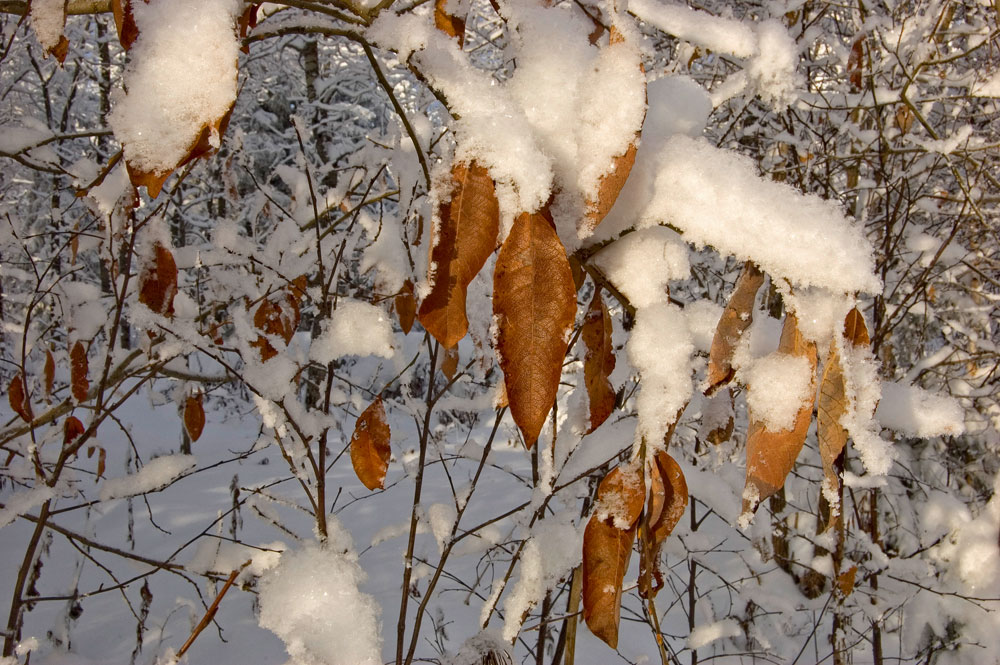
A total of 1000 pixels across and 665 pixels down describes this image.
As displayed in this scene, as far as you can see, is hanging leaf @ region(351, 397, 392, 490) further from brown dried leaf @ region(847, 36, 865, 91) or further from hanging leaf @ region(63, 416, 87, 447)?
brown dried leaf @ region(847, 36, 865, 91)

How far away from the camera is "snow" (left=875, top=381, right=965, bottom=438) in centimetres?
58

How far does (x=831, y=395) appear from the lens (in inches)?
16.7

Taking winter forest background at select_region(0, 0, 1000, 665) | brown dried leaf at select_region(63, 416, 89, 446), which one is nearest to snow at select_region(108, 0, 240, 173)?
winter forest background at select_region(0, 0, 1000, 665)

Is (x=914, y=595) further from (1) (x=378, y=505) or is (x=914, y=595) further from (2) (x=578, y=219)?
(1) (x=378, y=505)

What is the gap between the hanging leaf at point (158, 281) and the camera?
118cm

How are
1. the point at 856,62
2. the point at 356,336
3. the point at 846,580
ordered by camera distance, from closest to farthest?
the point at 356,336
the point at 846,580
the point at 856,62

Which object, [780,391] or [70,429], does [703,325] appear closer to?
[780,391]

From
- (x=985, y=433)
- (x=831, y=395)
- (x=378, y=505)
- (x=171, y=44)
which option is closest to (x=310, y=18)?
(x=171, y=44)

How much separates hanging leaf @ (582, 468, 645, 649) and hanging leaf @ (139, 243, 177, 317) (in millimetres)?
1045

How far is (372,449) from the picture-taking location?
122 centimetres

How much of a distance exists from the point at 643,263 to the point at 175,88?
0.35 meters

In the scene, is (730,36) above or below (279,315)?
below

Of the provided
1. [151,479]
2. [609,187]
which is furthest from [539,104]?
[151,479]

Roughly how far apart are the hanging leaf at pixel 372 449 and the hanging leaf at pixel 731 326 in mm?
876
